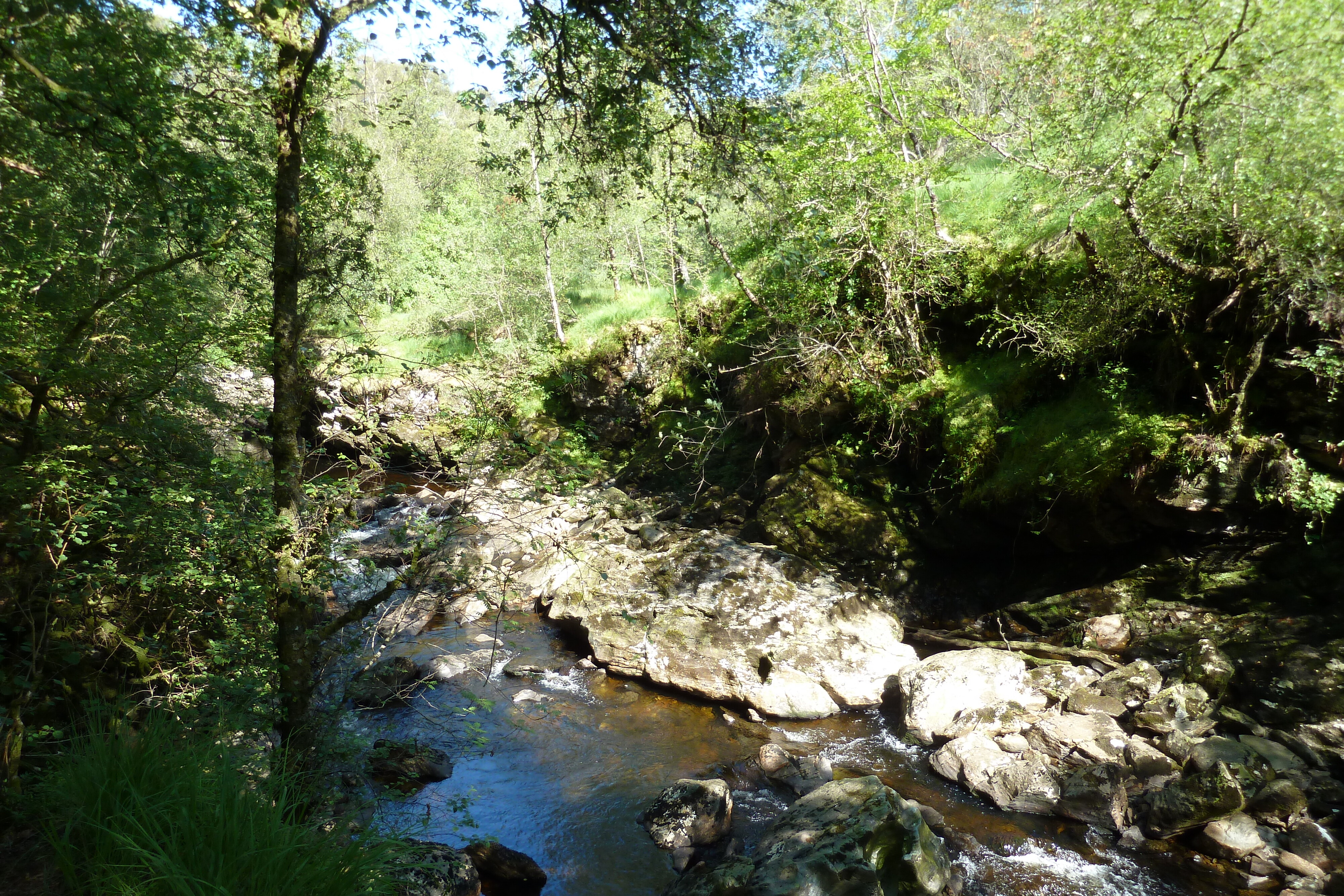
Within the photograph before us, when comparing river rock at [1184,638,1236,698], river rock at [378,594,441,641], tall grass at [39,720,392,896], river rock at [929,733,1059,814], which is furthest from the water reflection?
river rock at [1184,638,1236,698]

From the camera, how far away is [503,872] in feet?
18.5

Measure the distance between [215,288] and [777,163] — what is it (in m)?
7.51

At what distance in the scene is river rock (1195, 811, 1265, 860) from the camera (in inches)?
214

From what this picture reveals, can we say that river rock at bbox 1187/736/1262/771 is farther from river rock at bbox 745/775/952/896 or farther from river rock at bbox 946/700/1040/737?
river rock at bbox 745/775/952/896

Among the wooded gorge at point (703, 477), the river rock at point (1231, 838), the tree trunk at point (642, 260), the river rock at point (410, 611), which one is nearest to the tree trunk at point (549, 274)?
the tree trunk at point (642, 260)

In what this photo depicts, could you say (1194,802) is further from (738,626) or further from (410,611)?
(410,611)

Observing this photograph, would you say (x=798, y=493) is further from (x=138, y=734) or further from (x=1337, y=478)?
(x=138, y=734)

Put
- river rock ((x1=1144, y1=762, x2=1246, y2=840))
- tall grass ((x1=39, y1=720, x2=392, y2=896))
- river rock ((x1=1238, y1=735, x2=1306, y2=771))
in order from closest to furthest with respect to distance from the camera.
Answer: tall grass ((x1=39, y1=720, x2=392, y2=896)) < river rock ((x1=1144, y1=762, x2=1246, y2=840)) < river rock ((x1=1238, y1=735, x2=1306, y2=771))

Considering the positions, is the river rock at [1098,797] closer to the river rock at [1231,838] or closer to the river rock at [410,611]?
the river rock at [1231,838]

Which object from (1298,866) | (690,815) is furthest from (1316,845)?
(690,815)

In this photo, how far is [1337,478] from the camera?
6703 mm

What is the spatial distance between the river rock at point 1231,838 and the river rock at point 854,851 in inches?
86.5

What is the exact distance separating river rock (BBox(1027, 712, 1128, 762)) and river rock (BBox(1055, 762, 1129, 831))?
206mm

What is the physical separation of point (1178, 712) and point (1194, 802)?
121 cm
